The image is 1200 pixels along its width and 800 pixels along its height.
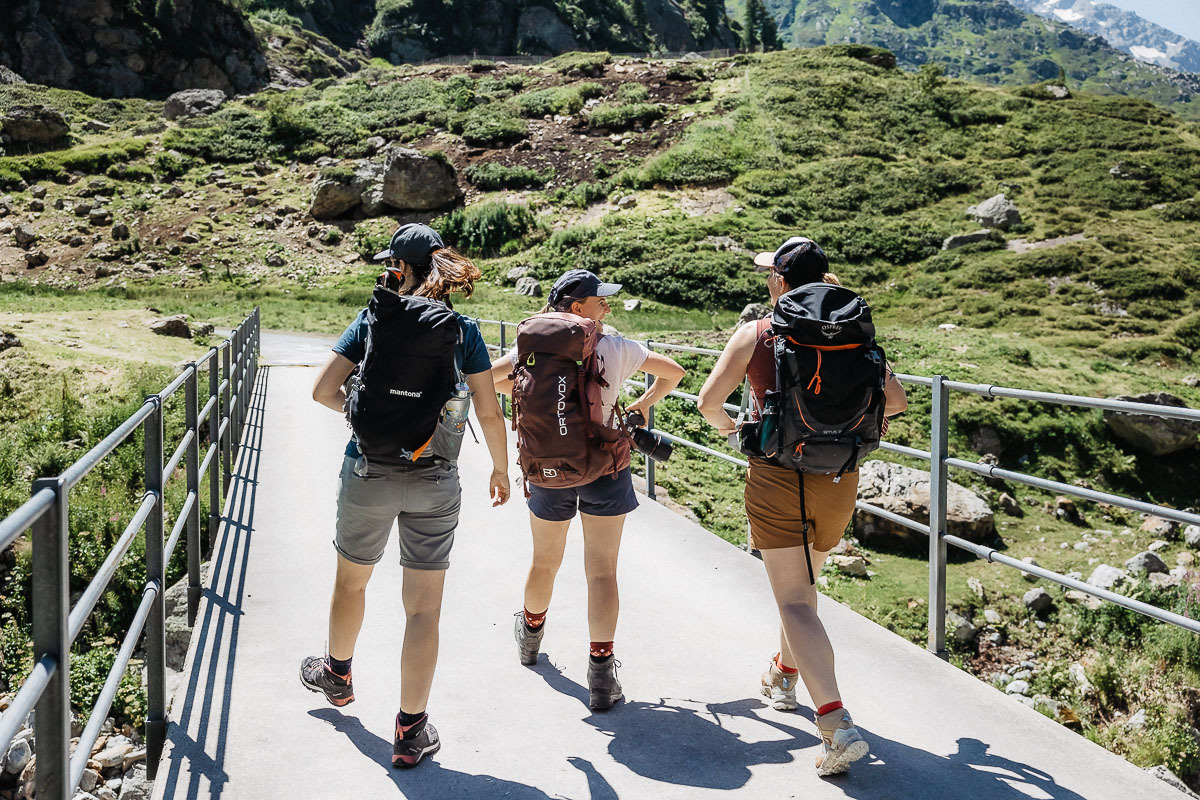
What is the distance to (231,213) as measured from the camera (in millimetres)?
39719

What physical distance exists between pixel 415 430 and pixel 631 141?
43243mm

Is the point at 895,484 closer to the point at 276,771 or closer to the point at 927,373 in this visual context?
the point at 927,373

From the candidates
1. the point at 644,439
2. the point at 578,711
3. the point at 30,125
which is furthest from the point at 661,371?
the point at 30,125

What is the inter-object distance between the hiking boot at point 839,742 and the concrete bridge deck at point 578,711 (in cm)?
9

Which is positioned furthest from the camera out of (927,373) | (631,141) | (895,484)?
(631,141)

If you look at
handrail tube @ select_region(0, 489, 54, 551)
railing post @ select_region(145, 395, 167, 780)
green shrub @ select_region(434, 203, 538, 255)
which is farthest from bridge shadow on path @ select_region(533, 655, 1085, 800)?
green shrub @ select_region(434, 203, 538, 255)

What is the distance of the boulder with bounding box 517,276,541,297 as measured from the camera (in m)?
29.7

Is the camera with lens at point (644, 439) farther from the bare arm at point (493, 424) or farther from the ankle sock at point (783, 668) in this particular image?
the ankle sock at point (783, 668)

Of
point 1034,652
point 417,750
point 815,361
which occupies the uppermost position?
point 815,361

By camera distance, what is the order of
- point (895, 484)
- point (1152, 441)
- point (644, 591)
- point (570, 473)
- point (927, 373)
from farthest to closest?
point (927, 373), point (1152, 441), point (895, 484), point (644, 591), point (570, 473)

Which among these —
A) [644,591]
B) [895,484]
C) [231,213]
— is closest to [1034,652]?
[895,484]

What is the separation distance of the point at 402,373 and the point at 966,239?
33525 millimetres

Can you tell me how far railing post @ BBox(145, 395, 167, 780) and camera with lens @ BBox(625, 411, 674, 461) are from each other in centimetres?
184

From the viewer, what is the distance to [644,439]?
4.04 meters
